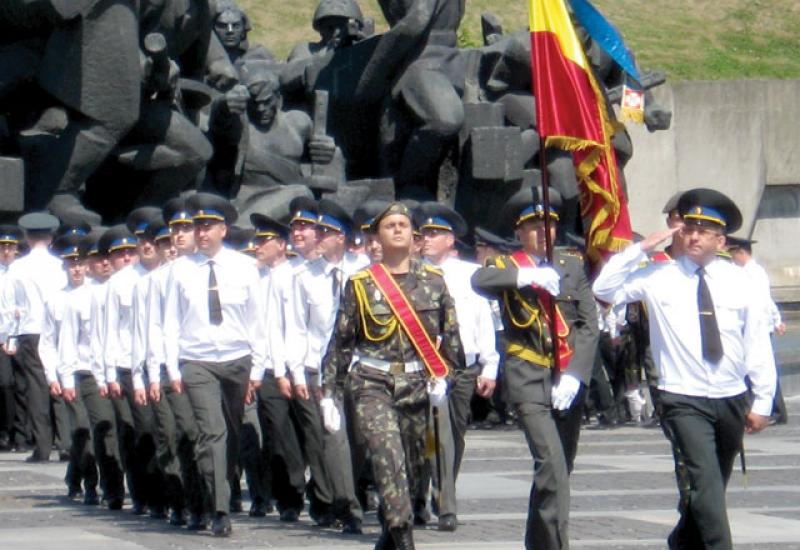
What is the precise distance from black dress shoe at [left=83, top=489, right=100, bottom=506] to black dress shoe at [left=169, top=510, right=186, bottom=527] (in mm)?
1300

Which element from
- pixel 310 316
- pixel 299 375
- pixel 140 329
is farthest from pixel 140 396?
pixel 310 316

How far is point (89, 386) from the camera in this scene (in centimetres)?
1419

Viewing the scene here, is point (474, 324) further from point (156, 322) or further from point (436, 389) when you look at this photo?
point (436, 389)

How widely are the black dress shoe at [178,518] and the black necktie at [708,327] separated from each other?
4.29 m

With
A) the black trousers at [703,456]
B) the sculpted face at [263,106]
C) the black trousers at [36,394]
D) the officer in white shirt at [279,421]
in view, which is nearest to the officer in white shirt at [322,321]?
the officer in white shirt at [279,421]

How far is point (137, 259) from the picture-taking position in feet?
46.3

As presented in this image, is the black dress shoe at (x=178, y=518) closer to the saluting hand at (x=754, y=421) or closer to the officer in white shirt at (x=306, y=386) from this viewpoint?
the officer in white shirt at (x=306, y=386)

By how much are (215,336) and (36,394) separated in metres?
5.73

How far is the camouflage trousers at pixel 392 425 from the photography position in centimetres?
1030

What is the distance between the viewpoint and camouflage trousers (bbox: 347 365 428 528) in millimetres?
10297

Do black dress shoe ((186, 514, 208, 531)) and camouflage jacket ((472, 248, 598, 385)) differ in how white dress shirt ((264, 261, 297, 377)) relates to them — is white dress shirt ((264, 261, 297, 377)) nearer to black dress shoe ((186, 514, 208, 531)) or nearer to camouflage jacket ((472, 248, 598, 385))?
black dress shoe ((186, 514, 208, 531))

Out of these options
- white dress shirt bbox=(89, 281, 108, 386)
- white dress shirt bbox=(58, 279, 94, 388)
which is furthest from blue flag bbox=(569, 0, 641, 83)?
white dress shirt bbox=(58, 279, 94, 388)

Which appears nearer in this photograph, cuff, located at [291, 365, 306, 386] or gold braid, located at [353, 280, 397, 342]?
gold braid, located at [353, 280, 397, 342]

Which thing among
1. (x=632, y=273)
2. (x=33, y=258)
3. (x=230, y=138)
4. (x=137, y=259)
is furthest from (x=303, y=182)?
(x=632, y=273)
